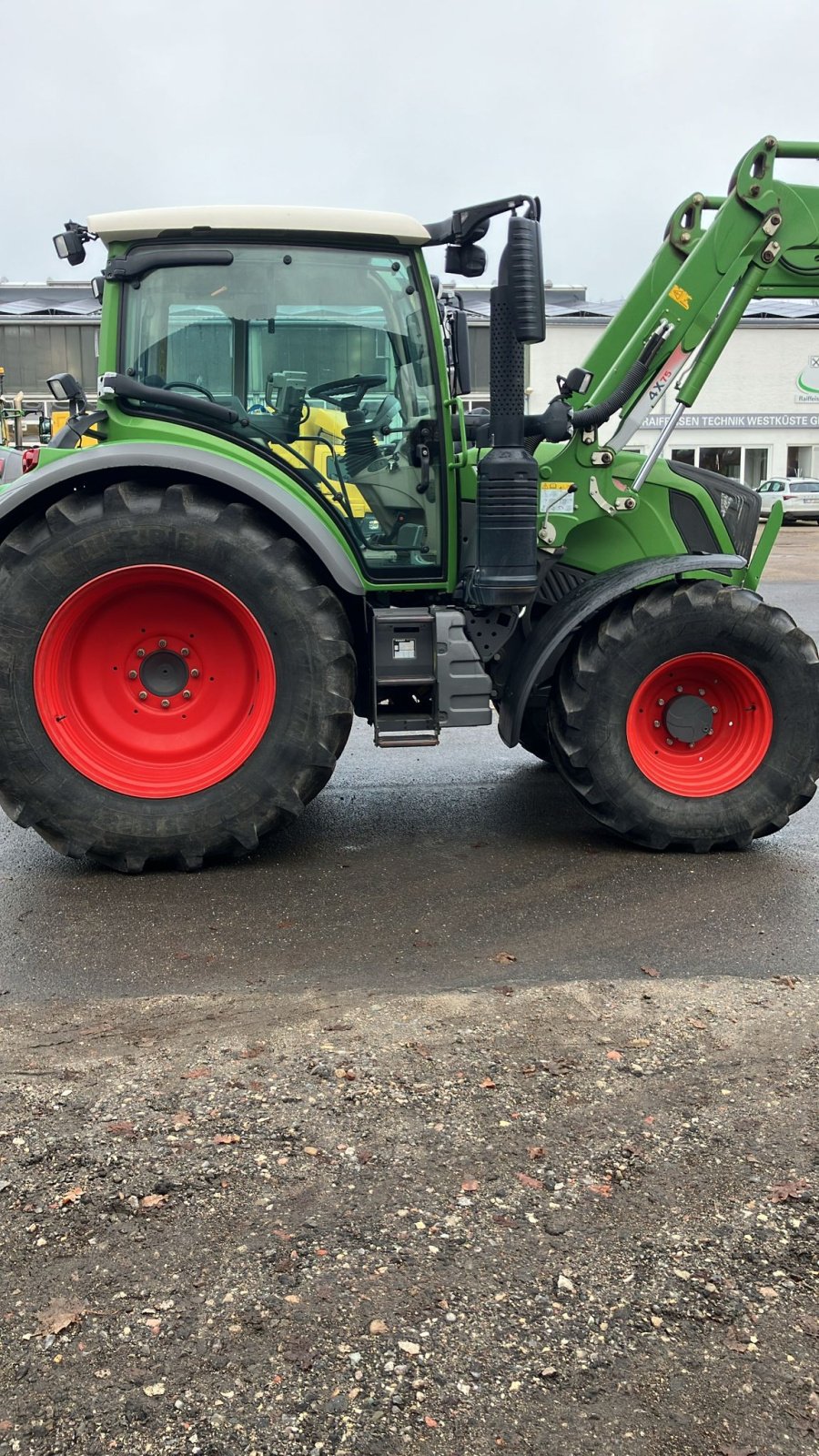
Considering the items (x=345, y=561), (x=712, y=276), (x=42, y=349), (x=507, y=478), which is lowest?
(x=345, y=561)

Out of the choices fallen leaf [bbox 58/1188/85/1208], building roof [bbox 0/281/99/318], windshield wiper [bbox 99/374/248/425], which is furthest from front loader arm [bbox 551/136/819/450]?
building roof [bbox 0/281/99/318]

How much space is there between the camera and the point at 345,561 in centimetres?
499

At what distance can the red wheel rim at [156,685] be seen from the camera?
16.1ft

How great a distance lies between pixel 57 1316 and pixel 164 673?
10.5ft

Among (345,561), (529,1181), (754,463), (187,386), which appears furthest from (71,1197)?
(754,463)

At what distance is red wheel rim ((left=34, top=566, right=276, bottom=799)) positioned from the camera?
491 cm

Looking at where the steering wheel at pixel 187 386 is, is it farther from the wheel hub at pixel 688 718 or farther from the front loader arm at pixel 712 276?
the wheel hub at pixel 688 718

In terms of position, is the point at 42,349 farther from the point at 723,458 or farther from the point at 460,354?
the point at 460,354

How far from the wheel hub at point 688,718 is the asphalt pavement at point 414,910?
0.59 m

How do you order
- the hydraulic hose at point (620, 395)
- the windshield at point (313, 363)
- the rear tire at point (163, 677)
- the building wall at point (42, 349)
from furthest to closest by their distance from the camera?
the building wall at point (42, 349)
the hydraulic hose at point (620, 395)
the windshield at point (313, 363)
the rear tire at point (163, 677)

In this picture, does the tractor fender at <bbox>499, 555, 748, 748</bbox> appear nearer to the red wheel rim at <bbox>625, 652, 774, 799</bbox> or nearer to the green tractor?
the green tractor

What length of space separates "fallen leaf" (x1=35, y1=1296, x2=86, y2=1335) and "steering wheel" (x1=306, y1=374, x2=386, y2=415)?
12.5 ft

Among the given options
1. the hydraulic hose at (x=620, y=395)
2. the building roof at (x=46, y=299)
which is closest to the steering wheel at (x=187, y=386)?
the hydraulic hose at (x=620, y=395)

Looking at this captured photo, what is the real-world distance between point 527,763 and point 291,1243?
4535 millimetres
